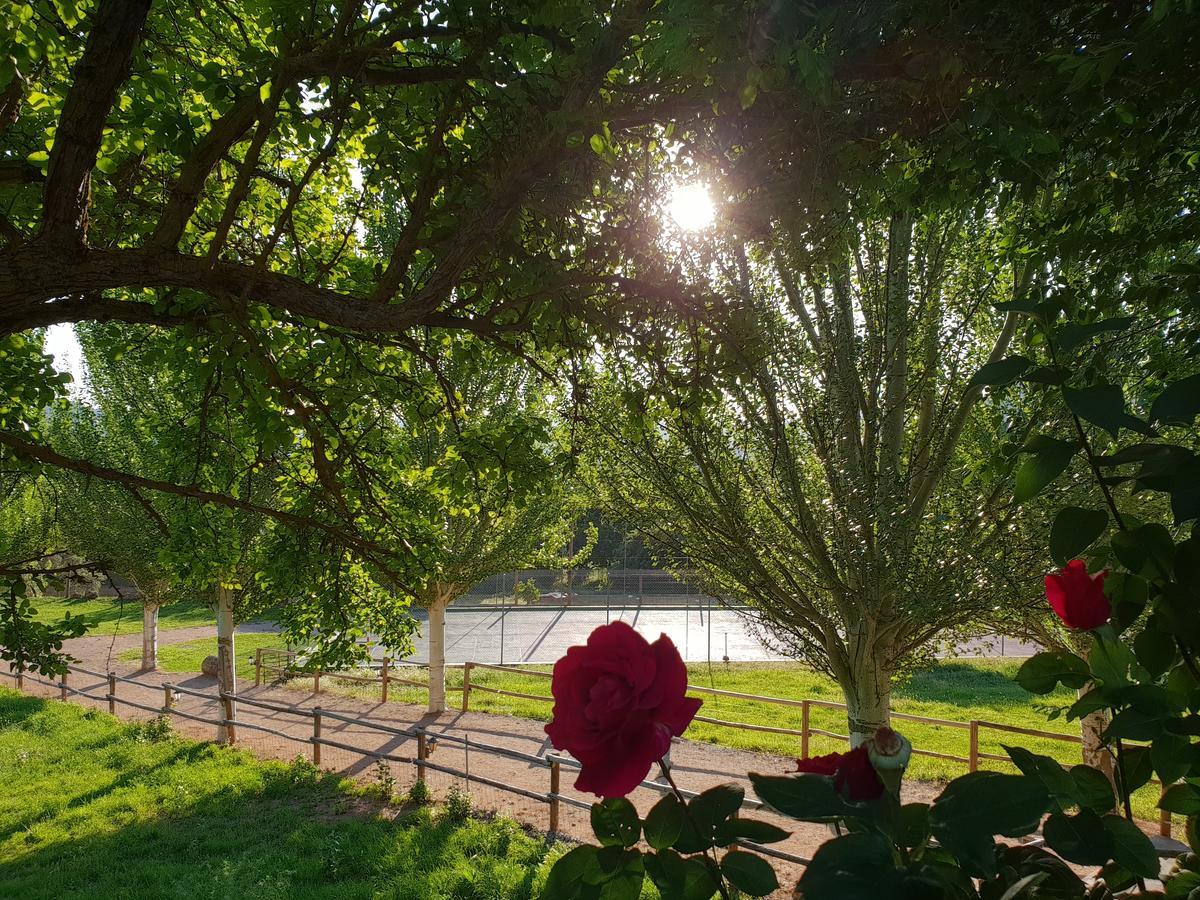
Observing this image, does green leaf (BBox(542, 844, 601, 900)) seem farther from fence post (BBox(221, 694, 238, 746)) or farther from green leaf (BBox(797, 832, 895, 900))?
fence post (BBox(221, 694, 238, 746))

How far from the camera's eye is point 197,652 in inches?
974

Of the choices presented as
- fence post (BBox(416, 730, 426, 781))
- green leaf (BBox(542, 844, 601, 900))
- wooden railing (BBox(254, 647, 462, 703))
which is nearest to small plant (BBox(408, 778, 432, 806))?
fence post (BBox(416, 730, 426, 781))

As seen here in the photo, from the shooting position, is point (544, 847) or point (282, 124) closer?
point (282, 124)

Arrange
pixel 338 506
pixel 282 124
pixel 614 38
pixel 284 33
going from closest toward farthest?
pixel 614 38 → pixel 284 33 → pixel 282 124 → pixel 338 506

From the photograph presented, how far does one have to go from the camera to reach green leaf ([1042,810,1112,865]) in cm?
85

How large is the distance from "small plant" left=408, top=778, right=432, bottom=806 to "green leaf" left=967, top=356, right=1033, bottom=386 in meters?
10.1

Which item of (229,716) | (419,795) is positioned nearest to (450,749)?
(419,795)

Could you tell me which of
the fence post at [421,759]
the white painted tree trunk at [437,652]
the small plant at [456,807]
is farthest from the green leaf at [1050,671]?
the white painted tree trunk at [437,652]

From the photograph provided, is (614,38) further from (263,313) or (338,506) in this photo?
(338,506)

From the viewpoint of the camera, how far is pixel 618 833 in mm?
849

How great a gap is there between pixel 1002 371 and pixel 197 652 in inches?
1128

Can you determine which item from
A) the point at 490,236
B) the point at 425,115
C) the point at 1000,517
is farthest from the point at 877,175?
the point at 1000,517

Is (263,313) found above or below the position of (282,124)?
below

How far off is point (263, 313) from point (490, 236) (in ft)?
5.29
